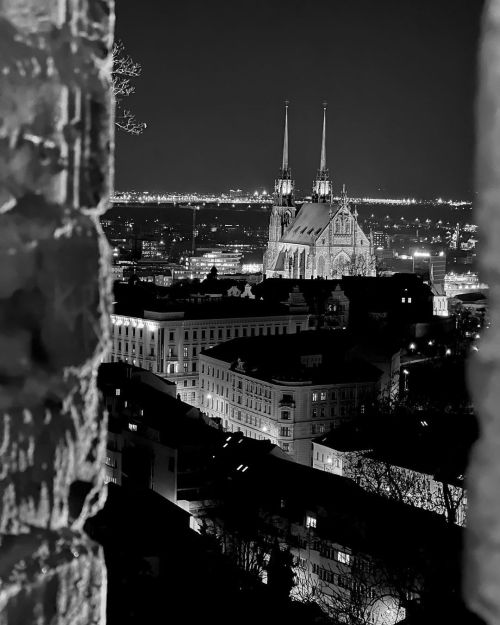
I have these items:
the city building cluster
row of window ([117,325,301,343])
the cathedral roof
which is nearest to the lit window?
the city building cluster

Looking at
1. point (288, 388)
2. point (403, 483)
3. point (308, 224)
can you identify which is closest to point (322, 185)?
point (308, 224)

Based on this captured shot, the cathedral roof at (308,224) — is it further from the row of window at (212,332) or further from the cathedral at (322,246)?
the row of window at (212,332)

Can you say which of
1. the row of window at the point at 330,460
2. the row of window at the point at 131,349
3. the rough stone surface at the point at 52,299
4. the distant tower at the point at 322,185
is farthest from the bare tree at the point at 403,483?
the distant tower at the point at 322,185

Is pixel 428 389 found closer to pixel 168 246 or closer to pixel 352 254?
pixel 352 254

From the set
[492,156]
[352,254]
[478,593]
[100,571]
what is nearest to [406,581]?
[478,593]

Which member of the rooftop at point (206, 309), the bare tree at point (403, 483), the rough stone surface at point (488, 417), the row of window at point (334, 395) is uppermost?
the rough stone surface at point (488, 417)

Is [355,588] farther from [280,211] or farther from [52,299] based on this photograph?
[280,211]
